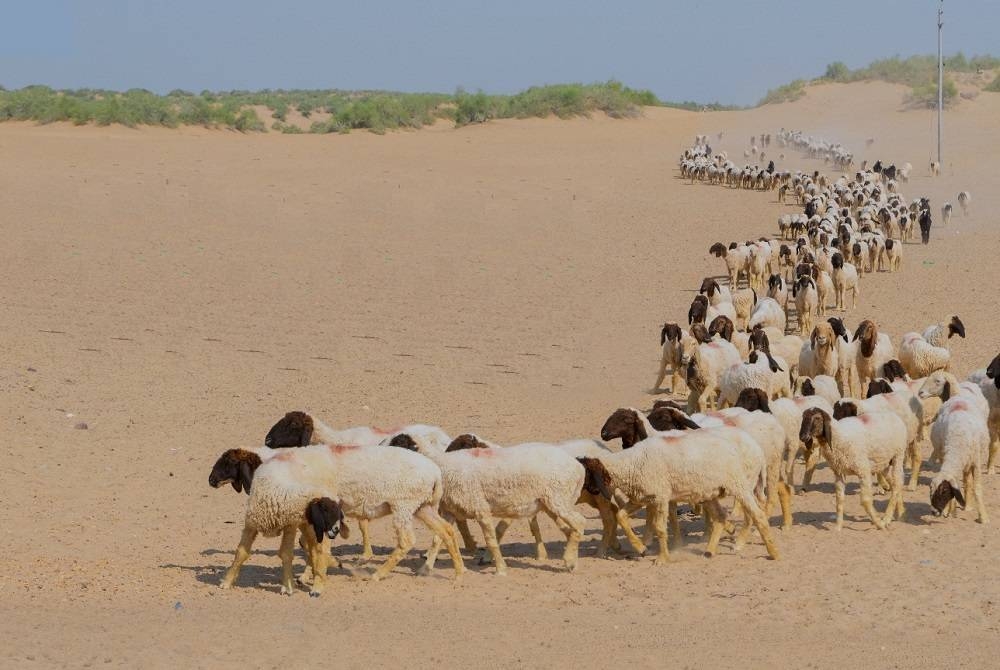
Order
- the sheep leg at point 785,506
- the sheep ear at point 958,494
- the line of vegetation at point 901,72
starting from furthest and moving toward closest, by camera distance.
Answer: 1. the line of vegetation at point 901,72
2. the sheep leg at point 785,506
3. the sheep ear at point 958,494

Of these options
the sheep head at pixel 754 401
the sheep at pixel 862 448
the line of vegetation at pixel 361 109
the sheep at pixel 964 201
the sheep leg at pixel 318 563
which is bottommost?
the sheep leg at pixel 318 563

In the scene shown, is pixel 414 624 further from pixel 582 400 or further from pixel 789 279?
pixel 789 279

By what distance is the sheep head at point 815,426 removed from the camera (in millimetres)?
10586

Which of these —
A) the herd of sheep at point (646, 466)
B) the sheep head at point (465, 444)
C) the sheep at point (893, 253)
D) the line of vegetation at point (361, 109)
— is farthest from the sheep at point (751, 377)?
the line of vegetation at point (361, 109)

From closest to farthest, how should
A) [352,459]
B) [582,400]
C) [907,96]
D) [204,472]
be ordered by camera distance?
[352,459] → [204,472] → [582,400] → [907,96]

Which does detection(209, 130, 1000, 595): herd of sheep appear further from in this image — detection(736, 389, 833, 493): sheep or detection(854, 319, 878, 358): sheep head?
detection(854, 319, 878, 358): sheep head

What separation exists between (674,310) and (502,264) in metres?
5.76

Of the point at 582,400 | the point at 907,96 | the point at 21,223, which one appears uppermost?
the point at 907,96

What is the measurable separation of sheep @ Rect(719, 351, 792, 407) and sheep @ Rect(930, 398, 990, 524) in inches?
96.9

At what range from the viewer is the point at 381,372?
60.7 feet

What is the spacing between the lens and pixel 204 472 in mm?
13242

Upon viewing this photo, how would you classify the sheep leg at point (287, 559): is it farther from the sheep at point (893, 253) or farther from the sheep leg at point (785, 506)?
the sheep at point (893, 253)

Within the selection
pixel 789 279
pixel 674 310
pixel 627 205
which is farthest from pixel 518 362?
pixel 627 205

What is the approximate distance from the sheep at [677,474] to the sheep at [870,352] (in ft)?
18.0
